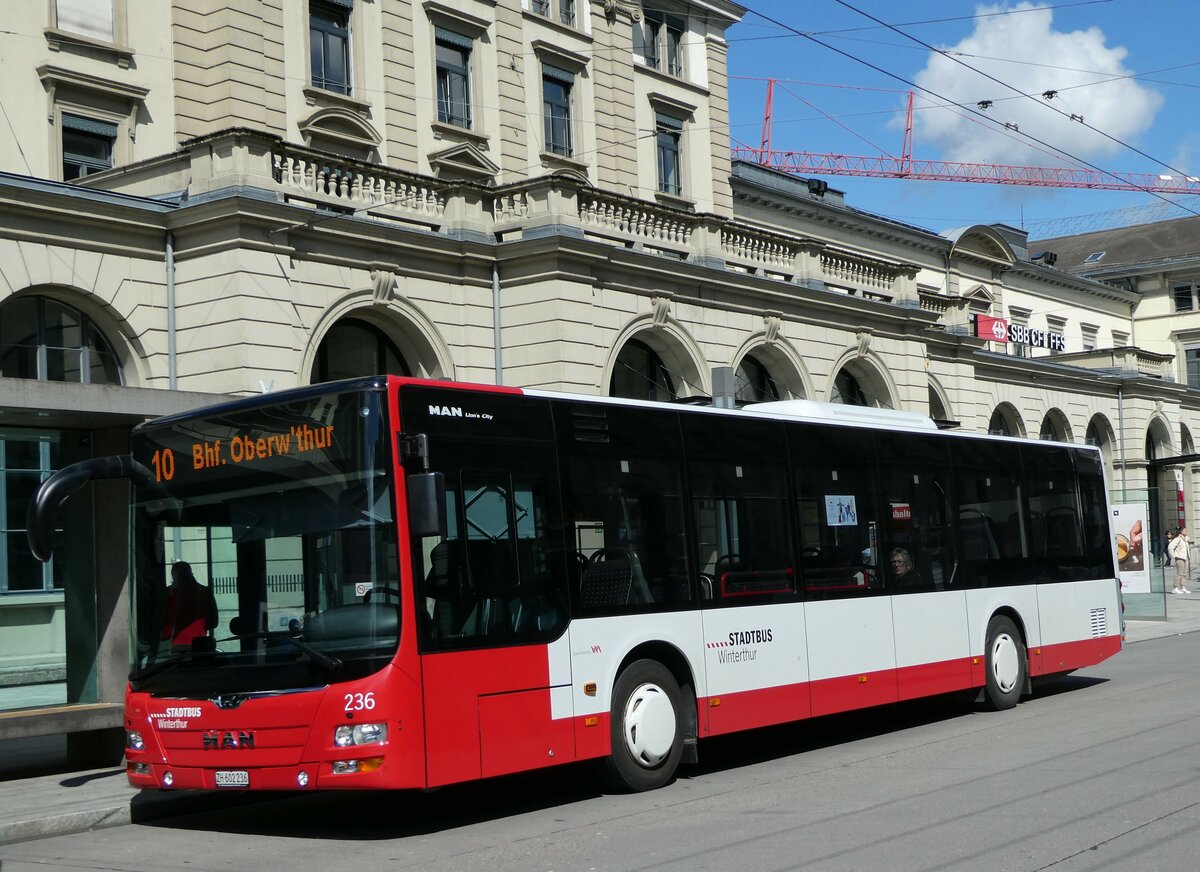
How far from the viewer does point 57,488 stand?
978 cm

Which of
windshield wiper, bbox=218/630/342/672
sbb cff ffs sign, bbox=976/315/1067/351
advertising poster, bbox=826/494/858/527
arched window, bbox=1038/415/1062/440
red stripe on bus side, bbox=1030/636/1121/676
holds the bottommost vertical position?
red stripe on bus side, bbox=1030/636/1121/676

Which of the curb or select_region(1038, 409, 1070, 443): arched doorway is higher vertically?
select_region(1038, 409, 1070, 443): arched doorway

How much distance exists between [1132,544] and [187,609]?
24.4 m

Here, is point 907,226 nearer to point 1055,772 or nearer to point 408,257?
point 408,257

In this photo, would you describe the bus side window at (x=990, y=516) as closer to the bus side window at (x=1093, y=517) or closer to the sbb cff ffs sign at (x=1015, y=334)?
the bus side window at (x=1093, y=517)

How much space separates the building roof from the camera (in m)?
74.4

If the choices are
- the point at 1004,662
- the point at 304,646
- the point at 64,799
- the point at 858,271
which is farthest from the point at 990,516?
the point at 858,271

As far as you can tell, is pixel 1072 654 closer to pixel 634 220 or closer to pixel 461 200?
pixel 634 220

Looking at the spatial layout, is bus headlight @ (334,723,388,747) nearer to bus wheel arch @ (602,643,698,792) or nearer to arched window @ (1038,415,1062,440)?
bus wheel arch @ (602,643,698,792)

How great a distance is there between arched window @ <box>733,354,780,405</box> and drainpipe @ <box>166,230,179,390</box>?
37.8 ft

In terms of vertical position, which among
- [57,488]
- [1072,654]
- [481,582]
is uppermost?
[57,488]

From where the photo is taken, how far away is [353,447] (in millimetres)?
9328

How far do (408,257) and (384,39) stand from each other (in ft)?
20.8

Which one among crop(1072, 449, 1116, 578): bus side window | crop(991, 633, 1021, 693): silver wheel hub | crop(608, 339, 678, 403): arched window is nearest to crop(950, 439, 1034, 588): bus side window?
crop(991, 633, 1021, 693): silver wheel hub
